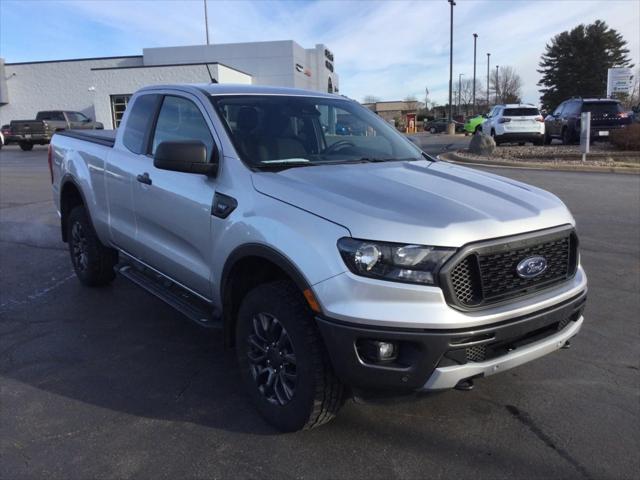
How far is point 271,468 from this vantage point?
8.95 feet

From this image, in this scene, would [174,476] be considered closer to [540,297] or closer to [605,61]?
[540,297]

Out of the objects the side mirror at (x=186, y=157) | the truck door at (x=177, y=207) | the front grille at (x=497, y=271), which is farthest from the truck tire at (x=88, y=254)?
the front grille at (x=497, y=271)

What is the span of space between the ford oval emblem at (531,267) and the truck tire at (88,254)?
3.94 m

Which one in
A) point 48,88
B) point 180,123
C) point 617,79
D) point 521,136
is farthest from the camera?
point 48,88

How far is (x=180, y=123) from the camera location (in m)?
4.02

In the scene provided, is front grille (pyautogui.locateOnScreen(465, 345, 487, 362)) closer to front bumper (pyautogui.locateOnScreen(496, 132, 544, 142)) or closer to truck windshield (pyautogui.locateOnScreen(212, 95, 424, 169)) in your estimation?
truck windshield (pyautogui.locateOnScreen(212, 95, 424, 169))

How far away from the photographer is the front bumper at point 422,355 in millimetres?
2453

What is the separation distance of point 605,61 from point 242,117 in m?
71.7

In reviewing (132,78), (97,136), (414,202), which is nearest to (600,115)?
(97,136)

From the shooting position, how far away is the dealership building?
123ft

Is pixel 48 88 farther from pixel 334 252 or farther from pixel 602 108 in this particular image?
pixel 334 252

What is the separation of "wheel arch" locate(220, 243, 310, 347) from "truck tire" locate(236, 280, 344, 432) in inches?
5.2

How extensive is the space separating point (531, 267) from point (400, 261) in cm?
75

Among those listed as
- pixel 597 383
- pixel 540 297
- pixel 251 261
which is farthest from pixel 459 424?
pixel 251 261
